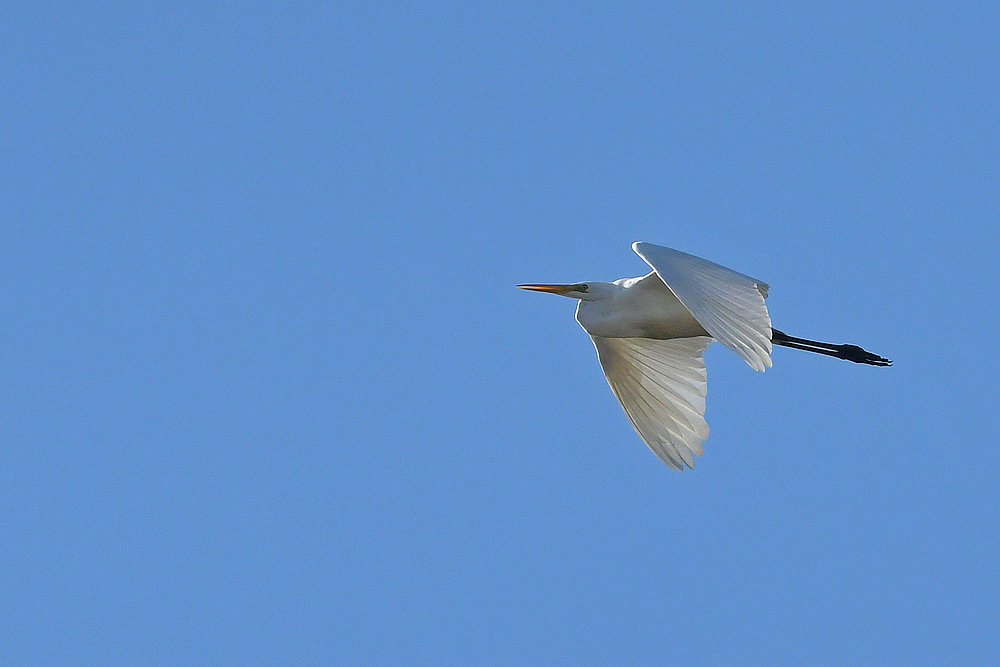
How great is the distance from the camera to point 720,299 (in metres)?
6.68

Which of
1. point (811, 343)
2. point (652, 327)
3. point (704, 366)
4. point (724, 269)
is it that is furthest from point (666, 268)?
point (811, 343)

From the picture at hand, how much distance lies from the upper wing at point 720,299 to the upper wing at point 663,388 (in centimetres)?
142

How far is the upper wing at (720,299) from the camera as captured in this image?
6.17 m

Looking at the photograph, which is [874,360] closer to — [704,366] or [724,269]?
[704,366]

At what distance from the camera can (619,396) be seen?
8977mm

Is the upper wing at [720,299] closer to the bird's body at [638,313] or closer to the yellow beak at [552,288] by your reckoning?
the bird's body at [638,313]

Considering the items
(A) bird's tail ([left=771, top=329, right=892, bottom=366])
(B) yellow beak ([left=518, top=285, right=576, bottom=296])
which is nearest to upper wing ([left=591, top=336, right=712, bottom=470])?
(B) yellow beak ([left=518, top=285, right=576, bottom=296])

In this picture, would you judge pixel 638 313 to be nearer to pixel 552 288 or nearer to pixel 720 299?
pixel 552 288

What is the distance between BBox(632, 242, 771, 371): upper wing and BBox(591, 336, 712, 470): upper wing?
4.66ft

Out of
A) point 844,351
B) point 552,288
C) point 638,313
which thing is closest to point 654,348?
point 638,313

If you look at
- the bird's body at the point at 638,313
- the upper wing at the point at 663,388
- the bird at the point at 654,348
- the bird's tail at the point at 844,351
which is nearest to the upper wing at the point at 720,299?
the bird at the point at 654,348

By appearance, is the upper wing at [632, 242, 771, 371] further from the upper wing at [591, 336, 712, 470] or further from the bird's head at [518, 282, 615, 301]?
the upper wing at [591, 336, 712, 470]

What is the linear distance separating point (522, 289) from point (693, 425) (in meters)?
1.66

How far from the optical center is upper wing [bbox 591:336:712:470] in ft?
28.0
